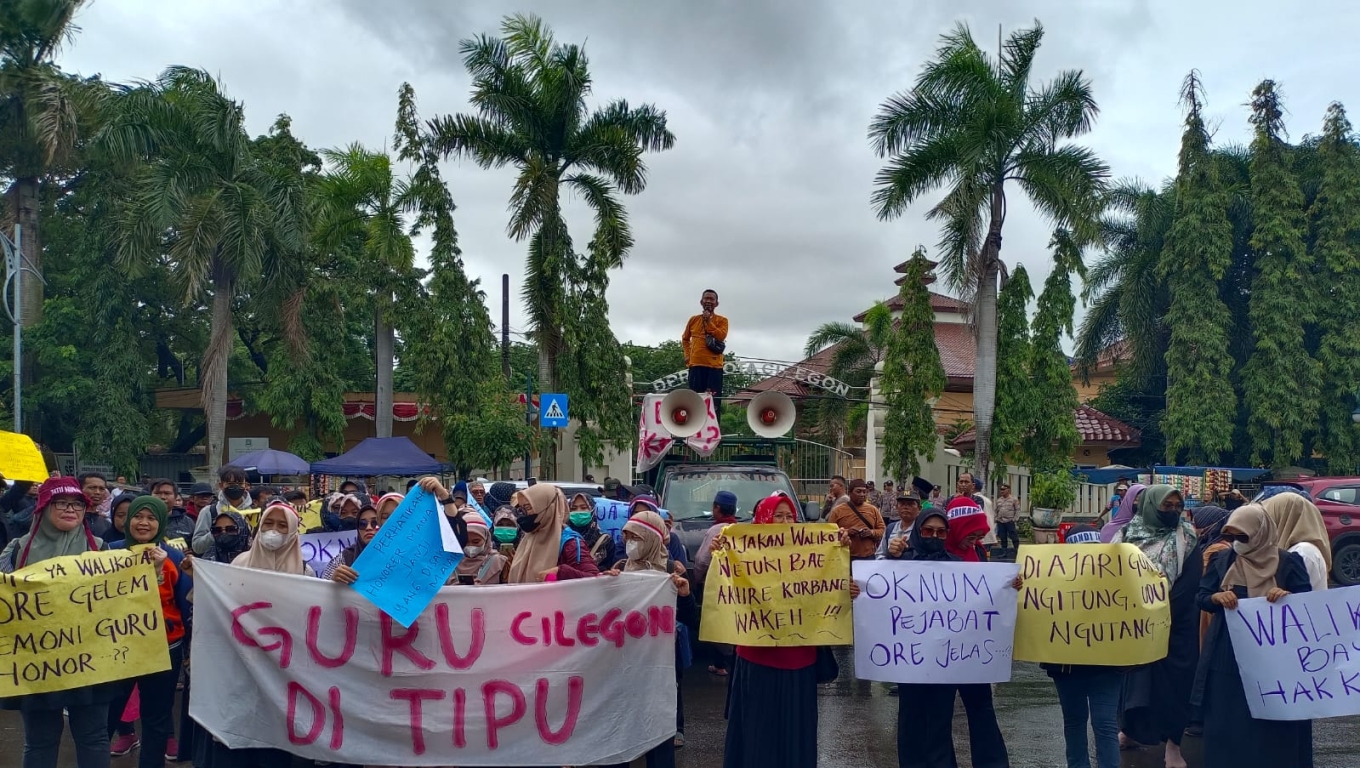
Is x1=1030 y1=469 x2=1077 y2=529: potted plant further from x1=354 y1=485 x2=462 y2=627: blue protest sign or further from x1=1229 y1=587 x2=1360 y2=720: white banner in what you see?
x1=354 y1=485 x2=462 y2=627: blue protest sign

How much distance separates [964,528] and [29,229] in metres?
25.9

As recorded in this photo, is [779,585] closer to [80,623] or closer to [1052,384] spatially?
[80,623]

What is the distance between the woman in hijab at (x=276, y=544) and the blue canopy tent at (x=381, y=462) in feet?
46.4

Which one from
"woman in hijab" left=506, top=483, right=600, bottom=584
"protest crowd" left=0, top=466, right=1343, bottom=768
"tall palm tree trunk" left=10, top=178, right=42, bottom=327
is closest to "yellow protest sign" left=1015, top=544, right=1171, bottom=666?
"protest crowd" left=0, top=466, right=1343, bottom=768

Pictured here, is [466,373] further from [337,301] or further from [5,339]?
[5,339]

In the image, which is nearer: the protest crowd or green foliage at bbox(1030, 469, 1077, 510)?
the protest crowd

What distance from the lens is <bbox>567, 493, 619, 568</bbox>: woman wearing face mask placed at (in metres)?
6.76

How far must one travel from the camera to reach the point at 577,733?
217 inches

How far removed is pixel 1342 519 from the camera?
1578cm

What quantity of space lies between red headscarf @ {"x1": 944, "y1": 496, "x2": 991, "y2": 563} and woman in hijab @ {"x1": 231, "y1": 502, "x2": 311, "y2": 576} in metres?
3.42

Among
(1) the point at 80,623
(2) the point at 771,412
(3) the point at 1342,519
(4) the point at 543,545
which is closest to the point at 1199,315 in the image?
(3) the point at 1342,519

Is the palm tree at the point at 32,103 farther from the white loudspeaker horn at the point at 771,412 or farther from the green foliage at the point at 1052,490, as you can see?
the green foliage at the point at 1052,490

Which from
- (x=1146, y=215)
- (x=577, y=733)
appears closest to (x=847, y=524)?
(x=577, y=733)

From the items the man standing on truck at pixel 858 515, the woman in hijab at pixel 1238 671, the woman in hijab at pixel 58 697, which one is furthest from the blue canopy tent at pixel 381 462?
the woman in hijab at pixel 1238 671
